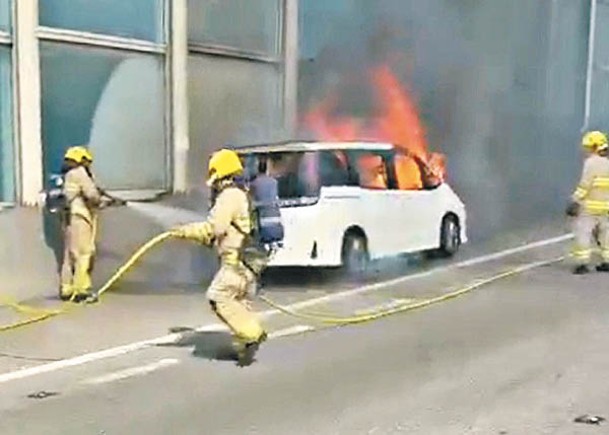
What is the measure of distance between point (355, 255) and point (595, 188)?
2.97 meters

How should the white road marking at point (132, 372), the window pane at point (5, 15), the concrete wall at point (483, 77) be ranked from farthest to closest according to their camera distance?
the concrete wall at point (483, 77) < the window pane at point (5, 15) < the white road marking at point (132, 372)

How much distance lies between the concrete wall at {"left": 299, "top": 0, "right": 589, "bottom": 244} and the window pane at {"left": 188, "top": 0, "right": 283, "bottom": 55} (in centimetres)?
76

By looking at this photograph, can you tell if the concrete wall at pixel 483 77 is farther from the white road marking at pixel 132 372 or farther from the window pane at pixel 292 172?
the white road marking at pixel 132 372

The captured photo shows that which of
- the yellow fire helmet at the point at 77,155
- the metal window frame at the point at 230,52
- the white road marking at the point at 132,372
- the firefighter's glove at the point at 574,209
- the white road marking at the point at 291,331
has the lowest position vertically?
the white road marking at the point at 132,372

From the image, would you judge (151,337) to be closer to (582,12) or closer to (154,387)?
(154,387)

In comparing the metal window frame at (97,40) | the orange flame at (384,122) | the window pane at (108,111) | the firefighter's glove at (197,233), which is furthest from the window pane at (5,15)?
the orange flame at (384,122)

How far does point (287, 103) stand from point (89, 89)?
12.9 ft

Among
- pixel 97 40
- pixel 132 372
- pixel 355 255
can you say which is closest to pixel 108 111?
pixel 97 40

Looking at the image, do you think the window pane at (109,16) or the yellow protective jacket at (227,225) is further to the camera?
the window pane at (109,16)

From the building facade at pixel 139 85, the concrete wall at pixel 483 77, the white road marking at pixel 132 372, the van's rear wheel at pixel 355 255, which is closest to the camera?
the white road marking at pixel 132 372

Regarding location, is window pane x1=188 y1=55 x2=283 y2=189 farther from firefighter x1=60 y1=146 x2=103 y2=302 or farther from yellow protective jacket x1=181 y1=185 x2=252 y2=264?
yellow protective jacket x1=181 y1=185 x2=252 y2=264

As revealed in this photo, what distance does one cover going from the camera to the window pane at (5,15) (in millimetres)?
11133

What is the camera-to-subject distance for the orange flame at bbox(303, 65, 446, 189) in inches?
650

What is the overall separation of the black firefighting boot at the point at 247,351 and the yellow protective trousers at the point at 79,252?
11.1 feet
